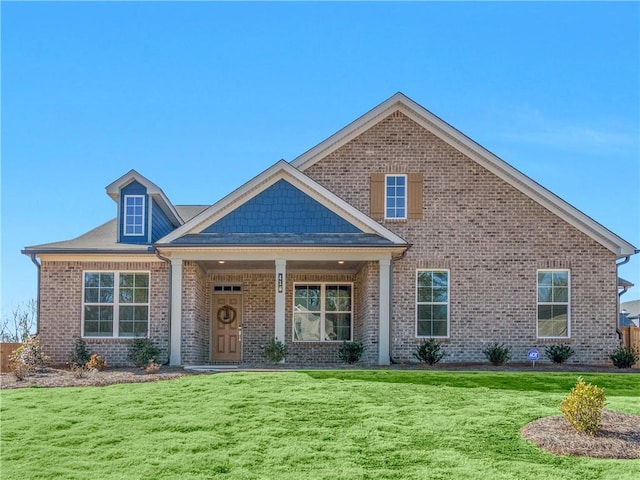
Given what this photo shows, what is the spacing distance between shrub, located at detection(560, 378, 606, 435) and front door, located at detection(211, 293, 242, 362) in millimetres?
12604

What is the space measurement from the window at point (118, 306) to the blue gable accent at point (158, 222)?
1.40 meters

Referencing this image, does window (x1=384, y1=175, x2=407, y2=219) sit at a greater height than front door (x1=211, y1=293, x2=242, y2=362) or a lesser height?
greater

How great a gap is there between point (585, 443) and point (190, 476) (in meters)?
5.77

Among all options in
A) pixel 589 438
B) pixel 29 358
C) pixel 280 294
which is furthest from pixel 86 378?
pixel 589 438

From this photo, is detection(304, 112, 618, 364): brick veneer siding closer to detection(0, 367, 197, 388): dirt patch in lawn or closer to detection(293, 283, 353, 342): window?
detection(293, 283, 353, 342): window

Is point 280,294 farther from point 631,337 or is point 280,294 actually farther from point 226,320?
point 631,337

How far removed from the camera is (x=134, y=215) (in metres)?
22.8

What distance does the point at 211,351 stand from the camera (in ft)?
77.7

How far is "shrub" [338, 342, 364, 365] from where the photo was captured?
21828mm

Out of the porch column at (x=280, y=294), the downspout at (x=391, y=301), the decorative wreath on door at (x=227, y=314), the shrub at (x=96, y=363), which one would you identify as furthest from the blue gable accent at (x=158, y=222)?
the downspout at (x=391, y=301)

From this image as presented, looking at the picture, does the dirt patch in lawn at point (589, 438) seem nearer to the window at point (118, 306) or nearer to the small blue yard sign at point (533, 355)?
the small blue yard sign at point (533, 355)

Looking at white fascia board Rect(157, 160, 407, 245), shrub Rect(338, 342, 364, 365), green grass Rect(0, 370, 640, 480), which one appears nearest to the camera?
green grass Rect(0, 370, 640, 480)

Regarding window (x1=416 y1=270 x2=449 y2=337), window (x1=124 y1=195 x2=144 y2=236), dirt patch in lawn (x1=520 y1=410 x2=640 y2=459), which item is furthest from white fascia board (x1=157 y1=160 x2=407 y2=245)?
dirt patch in lawn (x1=520 y1=410 x2=640 y2=459)

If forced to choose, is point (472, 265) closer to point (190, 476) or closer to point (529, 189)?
point (529, 189)
